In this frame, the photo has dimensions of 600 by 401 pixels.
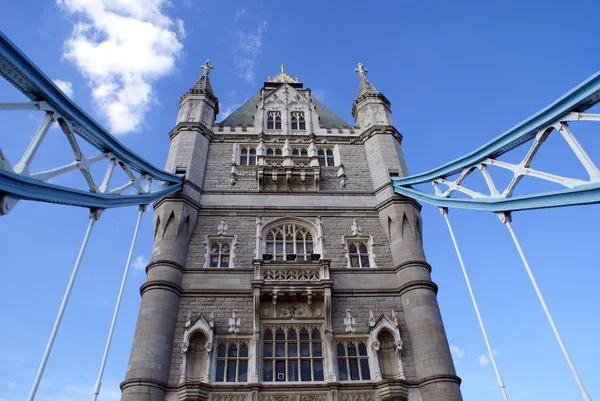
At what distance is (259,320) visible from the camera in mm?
15086

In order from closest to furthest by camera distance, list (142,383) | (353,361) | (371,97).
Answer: (142,383), (353,361), (371,97)

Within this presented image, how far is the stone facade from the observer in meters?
13.7

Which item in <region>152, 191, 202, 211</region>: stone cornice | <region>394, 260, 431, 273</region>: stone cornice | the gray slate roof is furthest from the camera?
the gray slate roof

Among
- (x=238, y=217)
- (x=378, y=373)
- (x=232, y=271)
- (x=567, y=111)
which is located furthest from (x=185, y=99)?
(x=567, y=111)

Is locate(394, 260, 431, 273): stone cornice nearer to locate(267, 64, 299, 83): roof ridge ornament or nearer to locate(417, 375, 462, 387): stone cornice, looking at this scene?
locate(417, 375, 462, 387): stone cornice

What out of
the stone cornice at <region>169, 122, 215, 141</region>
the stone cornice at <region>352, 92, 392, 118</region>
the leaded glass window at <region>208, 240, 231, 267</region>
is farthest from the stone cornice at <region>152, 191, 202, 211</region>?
the stone cornice at <region>352, 92, 392, 118</region>

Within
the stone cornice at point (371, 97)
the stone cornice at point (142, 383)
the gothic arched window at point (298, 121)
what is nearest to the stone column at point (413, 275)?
the stone cornice at point (371, 97)

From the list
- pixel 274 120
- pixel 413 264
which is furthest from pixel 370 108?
pixel 413 264

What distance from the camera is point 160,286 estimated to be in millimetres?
15211

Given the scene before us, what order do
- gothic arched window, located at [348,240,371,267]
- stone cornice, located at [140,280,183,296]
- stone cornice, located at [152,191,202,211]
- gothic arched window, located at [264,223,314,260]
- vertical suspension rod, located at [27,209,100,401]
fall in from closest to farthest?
vertical suspension rod, located at [27,209,100,401]
stone cornice, located at [140,280,183,296]
gothic arched window, located at [348,240,371,267]
gothic arched window, located at [264,223,314,260]
stone cornice, located at [152,191,202,211]

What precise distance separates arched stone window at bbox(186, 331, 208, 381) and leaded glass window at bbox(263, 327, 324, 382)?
1.85 m

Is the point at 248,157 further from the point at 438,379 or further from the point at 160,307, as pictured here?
the point at 438,379

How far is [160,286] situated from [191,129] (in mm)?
8549

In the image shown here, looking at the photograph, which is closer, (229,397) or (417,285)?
(229,397)
